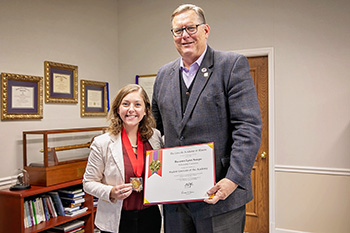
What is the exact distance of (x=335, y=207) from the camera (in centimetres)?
316

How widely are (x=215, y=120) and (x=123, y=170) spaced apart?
56 cm

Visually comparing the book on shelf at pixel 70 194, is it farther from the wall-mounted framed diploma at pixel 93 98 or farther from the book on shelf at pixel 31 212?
the wall-mounted framed diploma at pixel 93 98

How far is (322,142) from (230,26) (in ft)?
5.42

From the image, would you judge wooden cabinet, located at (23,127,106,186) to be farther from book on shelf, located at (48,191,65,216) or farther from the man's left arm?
the man's left arm

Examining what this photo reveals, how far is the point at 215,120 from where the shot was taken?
1.39 meters

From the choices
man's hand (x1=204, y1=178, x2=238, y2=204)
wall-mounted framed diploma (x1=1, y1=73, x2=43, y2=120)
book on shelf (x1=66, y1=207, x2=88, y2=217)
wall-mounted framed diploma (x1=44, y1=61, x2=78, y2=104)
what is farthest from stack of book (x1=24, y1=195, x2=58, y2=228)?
man's hand (x1=204, y1=178, x2=238, y2=204)

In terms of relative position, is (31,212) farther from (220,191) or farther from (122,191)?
(220,191)

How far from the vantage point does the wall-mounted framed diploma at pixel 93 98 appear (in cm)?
369

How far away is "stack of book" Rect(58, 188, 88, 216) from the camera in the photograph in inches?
117

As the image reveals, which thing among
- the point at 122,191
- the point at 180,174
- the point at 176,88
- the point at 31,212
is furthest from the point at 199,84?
the point at 31,212

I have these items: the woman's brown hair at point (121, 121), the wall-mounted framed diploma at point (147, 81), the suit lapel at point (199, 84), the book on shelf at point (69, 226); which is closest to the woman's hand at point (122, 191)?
the woman's brown hair at point (121, 121)

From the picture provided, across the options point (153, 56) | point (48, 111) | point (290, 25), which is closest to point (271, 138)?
point (290, 25)

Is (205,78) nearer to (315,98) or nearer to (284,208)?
(315,98)

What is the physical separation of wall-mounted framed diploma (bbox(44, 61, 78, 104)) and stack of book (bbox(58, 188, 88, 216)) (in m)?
0.96
